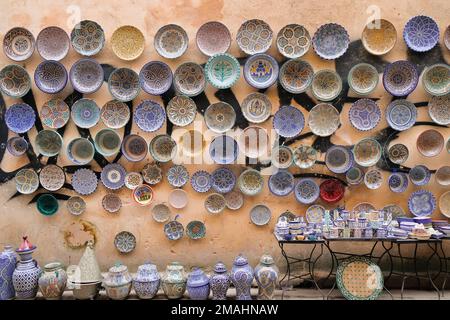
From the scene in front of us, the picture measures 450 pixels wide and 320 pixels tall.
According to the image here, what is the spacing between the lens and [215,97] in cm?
357

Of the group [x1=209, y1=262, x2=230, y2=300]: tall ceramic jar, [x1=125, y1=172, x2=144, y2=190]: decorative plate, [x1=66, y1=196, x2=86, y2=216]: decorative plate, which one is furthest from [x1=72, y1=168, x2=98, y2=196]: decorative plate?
[x1=209, y1=262, x2=230, y2=300]: tall ceramic jar

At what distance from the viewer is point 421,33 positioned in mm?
3484

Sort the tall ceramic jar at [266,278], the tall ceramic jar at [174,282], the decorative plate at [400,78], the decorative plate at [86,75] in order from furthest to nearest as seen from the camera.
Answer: the decorative plate at [86,75]
the decorative plate at [400,78]
the tall ceramic jar at [174,282]
the tall ceramic jar at [266,278]

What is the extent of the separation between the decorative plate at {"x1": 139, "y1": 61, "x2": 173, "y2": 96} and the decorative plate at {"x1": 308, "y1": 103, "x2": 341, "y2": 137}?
4.27 ft

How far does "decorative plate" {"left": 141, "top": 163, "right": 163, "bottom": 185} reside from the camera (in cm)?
360

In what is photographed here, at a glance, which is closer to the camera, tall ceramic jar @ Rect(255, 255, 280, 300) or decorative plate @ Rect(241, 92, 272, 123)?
tall ceramic jar @ Rect(255, 255, 280, 300)

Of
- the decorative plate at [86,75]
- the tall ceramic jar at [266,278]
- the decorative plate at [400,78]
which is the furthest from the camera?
the decorative plate at [86,75]

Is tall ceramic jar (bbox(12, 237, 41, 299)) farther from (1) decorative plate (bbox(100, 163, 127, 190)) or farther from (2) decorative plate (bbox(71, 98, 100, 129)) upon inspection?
(2) decorative plate (bbox(71, 98, 100, 129))

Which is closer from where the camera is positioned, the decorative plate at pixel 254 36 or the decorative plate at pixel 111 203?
the decorative plate at pixel 254 36

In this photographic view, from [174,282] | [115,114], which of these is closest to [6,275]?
[174,282]

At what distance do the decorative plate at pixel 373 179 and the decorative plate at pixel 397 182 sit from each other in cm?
9

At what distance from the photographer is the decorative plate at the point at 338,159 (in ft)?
11.5

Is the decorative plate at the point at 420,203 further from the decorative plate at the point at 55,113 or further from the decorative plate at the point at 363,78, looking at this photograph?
the decorative plate at the point at 55,113

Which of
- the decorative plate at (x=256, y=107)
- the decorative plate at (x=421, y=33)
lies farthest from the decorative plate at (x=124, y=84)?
the decorative plate at (x=421, y=33)
